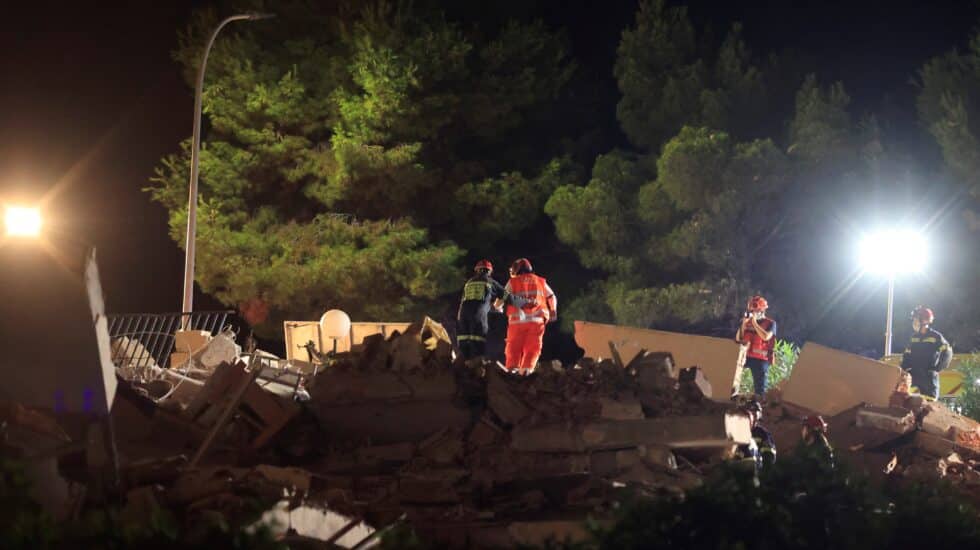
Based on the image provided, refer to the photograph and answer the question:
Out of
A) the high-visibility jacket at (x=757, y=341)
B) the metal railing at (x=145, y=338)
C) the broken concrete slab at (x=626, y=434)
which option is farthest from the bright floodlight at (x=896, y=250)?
the metal railing at (x=145, y=338)

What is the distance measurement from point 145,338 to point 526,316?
839 cm

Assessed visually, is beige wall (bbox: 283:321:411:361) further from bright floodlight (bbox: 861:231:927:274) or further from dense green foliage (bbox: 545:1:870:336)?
bright floodlight (bbox: 861:231:927:274)

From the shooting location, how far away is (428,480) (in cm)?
995

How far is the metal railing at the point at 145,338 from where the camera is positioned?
17.0 metres

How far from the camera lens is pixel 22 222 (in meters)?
8.15

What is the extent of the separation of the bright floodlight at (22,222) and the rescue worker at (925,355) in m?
11.7

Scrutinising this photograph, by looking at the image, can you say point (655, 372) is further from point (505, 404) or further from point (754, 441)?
point (505, 404)

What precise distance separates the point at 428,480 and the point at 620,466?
5.69 ft

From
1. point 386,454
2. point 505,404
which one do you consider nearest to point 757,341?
point 505,404

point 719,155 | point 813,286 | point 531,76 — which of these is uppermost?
point 531,76

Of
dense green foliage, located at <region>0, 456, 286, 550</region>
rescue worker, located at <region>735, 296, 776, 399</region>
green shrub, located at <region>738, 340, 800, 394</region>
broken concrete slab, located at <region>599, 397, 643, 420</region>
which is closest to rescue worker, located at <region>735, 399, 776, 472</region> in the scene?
broken concrete slab, located at <region>599, 397, 643, 420</region>

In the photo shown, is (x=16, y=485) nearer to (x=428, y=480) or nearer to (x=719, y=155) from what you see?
(x=428, y=480)

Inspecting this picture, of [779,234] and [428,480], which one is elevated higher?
[779,234]

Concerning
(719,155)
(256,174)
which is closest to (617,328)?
(719,155)
